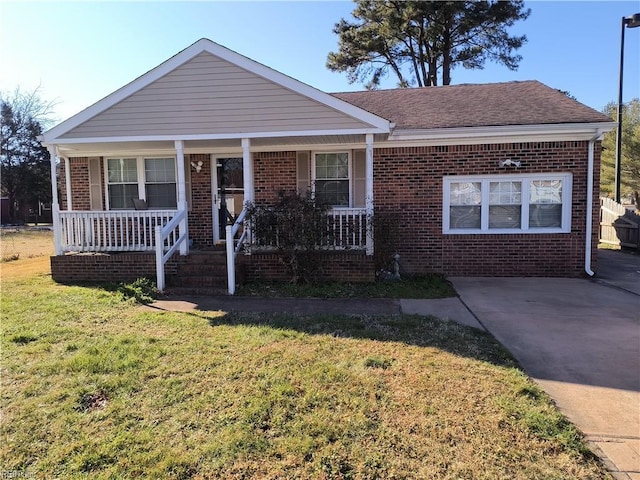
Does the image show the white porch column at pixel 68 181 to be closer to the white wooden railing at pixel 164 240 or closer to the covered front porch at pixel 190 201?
the covered front porch at pixel 190 201

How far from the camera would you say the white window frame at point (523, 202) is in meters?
8.83

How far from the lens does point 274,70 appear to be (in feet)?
Result: 26.2

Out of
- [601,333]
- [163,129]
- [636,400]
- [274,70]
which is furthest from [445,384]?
[163,129]

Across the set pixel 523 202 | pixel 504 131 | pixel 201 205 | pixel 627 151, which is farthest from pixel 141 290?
pixel 627 151

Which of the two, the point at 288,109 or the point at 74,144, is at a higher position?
the point at 288,109

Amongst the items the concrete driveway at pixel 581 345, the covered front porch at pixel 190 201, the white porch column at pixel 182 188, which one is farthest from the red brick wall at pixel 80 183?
the concrete driveway at pixel 581 345

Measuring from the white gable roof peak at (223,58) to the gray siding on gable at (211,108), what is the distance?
79mm

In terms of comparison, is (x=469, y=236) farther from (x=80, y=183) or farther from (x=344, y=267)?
(x=80, y=183)

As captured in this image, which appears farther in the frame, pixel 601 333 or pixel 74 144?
pixel 74 144

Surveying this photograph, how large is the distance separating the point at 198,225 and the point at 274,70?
422cm

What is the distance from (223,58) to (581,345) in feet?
24.8

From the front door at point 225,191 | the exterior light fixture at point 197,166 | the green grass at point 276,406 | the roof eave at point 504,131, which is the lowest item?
the green grass at point 276,406

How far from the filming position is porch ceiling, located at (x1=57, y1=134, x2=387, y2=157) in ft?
→ 28.5

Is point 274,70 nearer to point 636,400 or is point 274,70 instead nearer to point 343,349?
point 343,349
